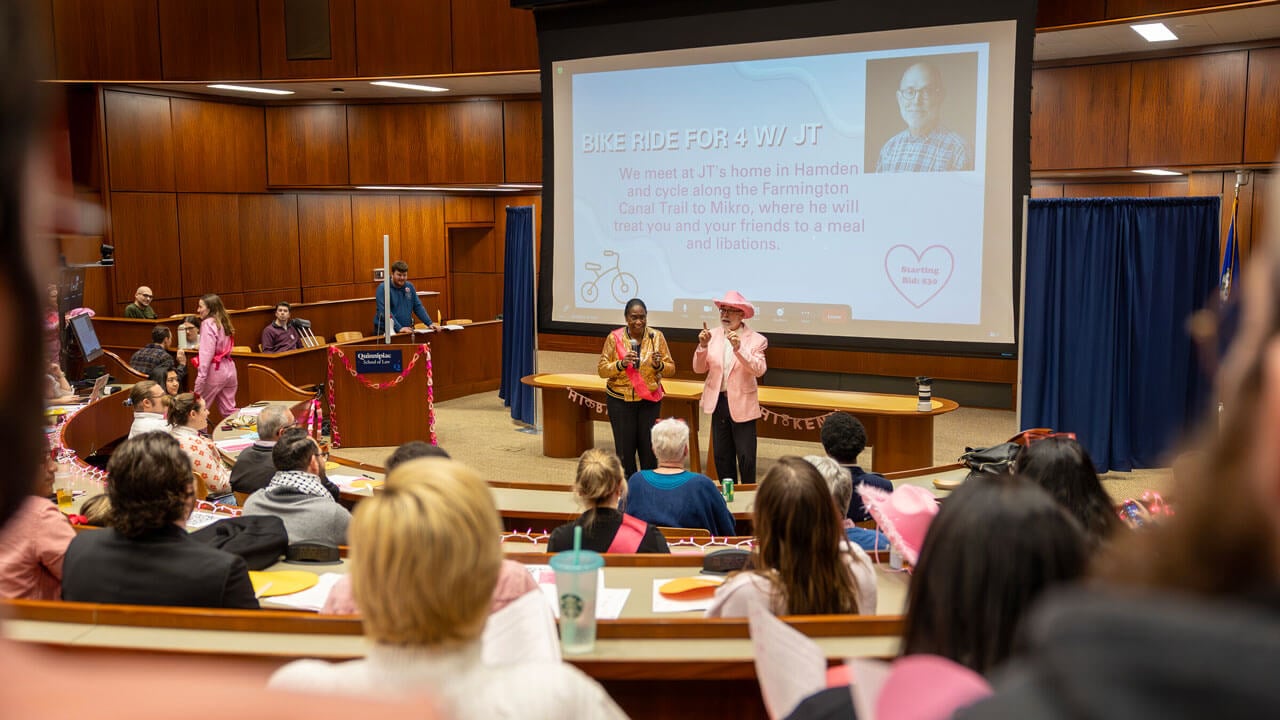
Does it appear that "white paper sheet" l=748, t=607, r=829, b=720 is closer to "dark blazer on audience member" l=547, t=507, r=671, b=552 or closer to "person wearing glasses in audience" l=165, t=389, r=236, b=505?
"dark blazer on audience member" l=547, t=507, r=671, b=552

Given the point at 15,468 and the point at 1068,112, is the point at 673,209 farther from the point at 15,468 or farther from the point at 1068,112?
the point at 15,468

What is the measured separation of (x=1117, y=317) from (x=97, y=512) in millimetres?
6803

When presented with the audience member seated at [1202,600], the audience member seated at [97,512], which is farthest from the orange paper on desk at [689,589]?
the audience member seated at [1202,600]

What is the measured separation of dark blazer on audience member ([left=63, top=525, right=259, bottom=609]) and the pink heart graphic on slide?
526 centimetres

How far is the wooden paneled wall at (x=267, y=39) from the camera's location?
10.2m

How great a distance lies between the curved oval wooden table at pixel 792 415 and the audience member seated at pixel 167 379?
9.03 ft

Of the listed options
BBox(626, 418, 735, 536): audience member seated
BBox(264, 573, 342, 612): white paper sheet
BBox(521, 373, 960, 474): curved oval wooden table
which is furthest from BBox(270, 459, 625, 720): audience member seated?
BBox(521, 373, 960, 474): curved oval wooden table

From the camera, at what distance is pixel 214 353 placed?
860 cm

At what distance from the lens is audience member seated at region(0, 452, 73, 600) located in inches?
117

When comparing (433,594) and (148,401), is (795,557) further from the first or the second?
(148,401)

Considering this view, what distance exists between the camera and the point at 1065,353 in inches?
303

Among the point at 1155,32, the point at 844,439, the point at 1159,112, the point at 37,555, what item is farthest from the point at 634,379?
the point at 1159,112

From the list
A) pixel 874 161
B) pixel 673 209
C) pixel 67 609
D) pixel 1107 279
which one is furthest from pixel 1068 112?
pixel 67 609

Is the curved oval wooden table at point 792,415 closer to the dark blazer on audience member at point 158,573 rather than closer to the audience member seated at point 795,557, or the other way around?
the audience member seated at point 795,557
